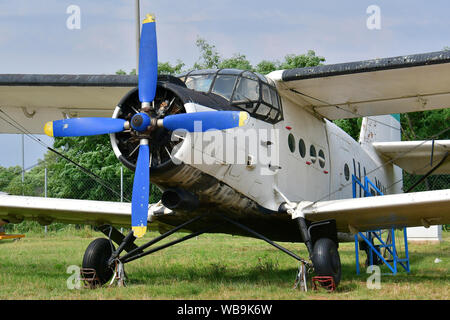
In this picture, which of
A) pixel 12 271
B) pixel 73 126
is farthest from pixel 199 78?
pixel 12 271

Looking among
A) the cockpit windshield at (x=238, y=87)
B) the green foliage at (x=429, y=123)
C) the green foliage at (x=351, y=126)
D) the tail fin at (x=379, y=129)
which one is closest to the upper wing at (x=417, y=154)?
the tail fin at (x=379, y=129)

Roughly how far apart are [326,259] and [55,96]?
20.8ft

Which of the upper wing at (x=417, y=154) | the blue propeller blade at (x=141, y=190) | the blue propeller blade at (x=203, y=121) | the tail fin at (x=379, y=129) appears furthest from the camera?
the tail fin at (x=379, y=129)

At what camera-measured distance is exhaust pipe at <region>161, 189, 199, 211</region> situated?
7078 millimetres

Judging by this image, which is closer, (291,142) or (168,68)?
(291,142)

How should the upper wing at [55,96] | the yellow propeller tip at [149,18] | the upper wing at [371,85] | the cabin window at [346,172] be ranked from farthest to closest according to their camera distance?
the cabin window at [346,172], the upper wing at [55,96], the upper wing at [371,85], the yellow propeller tip at [149,18]

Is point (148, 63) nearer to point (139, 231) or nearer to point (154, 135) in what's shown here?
point (154, 135)

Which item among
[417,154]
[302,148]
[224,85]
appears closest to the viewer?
[224,85]

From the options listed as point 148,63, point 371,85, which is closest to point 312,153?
point 371,85

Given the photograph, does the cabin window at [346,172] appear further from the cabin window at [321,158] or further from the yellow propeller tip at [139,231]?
the yellow propeller tip at [139,231]

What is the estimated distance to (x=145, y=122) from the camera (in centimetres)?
646

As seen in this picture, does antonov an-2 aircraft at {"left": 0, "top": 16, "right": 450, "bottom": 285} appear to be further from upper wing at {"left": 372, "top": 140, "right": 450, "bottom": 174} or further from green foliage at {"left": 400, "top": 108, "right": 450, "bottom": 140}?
green foliage at {"left": 400, "top": 108, "right": 450, "bottom": 140}

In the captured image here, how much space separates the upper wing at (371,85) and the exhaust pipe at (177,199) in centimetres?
281

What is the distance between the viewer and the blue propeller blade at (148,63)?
669 cm
